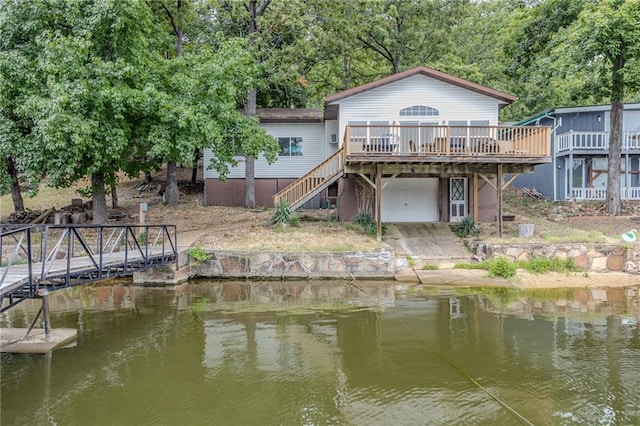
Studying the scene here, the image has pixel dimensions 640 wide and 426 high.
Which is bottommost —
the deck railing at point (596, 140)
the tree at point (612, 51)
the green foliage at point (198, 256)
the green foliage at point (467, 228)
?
the green foliage at point (198, 256)

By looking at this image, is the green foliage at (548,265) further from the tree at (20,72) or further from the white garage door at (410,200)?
the tree at (20,72)

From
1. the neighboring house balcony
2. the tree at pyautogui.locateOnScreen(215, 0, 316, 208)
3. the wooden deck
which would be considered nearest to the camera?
the wooden deck

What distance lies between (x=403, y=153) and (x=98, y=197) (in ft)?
36.9

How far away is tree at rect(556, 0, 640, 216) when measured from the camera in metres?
17.1

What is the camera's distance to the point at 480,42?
1452 inches

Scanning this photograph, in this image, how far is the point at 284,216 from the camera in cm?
1711

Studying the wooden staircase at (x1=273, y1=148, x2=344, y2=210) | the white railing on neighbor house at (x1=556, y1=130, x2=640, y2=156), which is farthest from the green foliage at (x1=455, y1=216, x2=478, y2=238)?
the white railing on neighbor house at (x1=556, y1=130, x2=640, y2=156)

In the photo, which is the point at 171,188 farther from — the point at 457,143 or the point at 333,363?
the point at 333,363

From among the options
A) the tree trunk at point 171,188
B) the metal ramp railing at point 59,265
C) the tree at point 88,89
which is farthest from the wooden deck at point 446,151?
the tree trunk at point 171,188

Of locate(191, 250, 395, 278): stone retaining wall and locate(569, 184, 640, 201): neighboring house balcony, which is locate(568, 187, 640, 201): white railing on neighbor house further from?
locate(191, 250, 395, 278): stone retaining wall

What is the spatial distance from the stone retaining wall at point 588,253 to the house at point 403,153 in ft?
7.82

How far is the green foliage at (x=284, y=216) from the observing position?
17.1m

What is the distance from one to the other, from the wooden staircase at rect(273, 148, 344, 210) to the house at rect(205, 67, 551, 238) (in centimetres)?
4

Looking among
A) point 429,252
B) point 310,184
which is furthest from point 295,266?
point 429,252
